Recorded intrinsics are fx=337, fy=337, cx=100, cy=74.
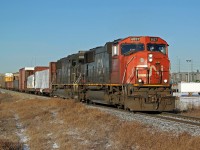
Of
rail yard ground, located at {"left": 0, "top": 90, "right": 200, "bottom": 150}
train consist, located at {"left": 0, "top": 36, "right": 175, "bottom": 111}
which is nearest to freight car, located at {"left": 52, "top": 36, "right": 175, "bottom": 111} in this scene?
train consist, located at {"left": 0, "top": 36, "right": 175, "bottom": 111}

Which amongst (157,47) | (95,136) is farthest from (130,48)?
(95,136)

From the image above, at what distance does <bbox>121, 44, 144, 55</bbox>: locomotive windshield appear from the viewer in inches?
701

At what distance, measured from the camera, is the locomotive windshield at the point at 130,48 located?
58.4 ft

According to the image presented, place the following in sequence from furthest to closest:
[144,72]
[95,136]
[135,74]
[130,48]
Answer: [130,48] → [144,72] → [135,74] → [95,136]

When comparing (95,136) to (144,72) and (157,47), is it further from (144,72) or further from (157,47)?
(157,47)

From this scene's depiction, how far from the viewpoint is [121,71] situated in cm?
1798

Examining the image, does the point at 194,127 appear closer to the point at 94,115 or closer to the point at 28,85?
the point at 94,115

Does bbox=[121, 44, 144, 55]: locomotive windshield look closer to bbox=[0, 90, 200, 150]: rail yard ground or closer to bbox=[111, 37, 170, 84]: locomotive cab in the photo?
bbox=[111, 37, 170, 84]: locomotive cab

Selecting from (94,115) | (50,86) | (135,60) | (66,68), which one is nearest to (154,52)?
(135,60)

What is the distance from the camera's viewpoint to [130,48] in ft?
59.1

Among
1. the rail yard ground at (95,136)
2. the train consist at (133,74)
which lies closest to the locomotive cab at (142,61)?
the train consist at (133,74)

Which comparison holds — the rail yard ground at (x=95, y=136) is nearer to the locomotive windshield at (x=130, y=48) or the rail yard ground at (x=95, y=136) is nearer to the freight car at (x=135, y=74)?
the freight car at (x=135, y=74)

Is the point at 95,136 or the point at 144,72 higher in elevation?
the point at 144,72

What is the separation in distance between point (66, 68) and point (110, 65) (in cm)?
1171
